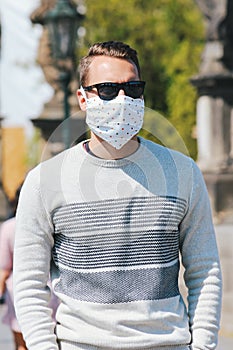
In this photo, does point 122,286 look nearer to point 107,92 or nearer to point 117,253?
point 117,253

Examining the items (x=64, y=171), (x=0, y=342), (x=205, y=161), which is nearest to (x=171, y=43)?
(x=205, y=161)

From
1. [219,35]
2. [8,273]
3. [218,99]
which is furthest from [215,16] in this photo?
[8,273]

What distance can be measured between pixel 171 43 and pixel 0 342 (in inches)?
1451

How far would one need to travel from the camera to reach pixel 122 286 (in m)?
4.21

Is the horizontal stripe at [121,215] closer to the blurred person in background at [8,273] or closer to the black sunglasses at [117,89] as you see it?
the black sunglasses at [117,89]

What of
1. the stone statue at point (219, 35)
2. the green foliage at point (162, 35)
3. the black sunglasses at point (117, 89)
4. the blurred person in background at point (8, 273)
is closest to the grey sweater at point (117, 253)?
the black sunglasses at point (117, 89)

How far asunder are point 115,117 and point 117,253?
51cm

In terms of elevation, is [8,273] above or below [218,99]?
above

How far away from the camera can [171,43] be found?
48.7 metres

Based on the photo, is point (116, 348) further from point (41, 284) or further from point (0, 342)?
point (0, 342)

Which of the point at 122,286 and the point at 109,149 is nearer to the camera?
the point at 122,286

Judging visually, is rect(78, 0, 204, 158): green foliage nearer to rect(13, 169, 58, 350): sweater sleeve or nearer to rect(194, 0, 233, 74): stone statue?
rect(194, 0, 233, 74): stone statue

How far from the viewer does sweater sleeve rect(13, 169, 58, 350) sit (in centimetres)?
432

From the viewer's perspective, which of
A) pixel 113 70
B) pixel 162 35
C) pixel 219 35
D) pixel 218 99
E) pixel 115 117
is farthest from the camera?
pixel 162 35
